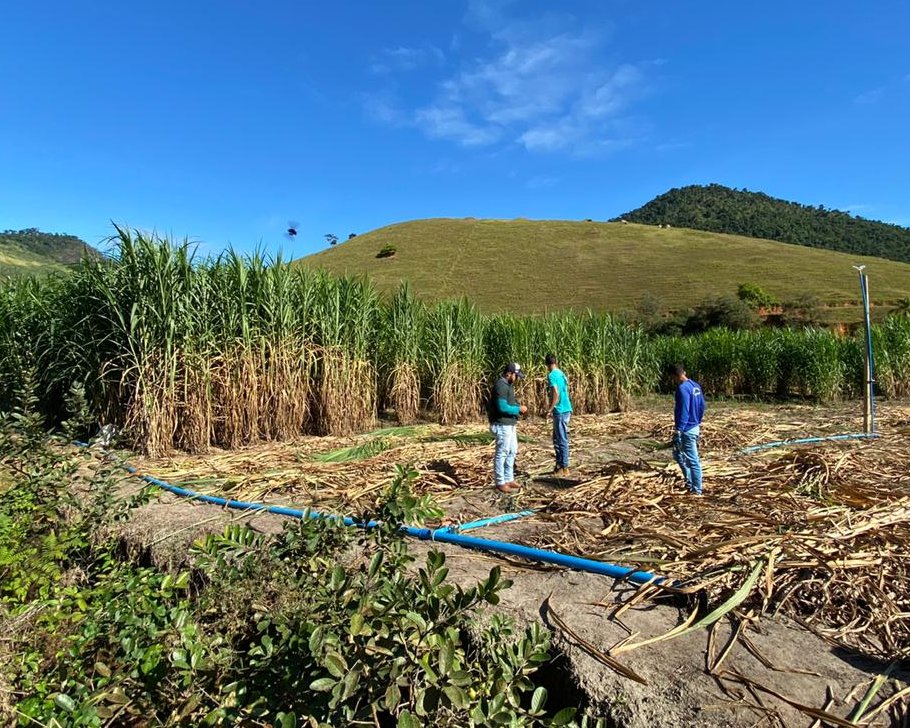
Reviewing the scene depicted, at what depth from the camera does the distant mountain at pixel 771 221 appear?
8600 centimetres

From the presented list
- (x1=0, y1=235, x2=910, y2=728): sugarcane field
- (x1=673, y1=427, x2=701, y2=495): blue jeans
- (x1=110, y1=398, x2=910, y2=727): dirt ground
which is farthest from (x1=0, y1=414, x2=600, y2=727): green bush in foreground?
(x1=673, y1=427, x2=701, y2=495): blue jeans

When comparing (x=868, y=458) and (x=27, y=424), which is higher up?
(x=27, y=424)

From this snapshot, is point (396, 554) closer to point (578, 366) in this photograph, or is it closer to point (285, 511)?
point (285, 511)

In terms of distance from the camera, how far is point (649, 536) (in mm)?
3941

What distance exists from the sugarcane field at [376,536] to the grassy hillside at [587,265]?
34429 millimetres

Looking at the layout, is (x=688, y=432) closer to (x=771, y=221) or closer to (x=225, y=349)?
(x=225, y=349)

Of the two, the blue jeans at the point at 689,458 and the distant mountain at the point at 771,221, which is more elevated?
the distant mountain at the point at 771,221

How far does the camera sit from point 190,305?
7.77 m

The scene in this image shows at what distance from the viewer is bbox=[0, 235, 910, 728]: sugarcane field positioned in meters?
2.09

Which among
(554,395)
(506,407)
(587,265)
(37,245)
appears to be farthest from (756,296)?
(37,245)

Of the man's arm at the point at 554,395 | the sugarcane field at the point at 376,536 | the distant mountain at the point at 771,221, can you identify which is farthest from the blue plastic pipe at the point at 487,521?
the distant mountain at the point at 771,221

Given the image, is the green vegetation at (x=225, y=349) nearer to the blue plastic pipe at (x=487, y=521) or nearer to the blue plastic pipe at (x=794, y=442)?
the blue plastic pipe at (x=487, y=521)

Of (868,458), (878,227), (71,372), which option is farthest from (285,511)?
(878,227)

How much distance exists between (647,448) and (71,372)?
338 inches
